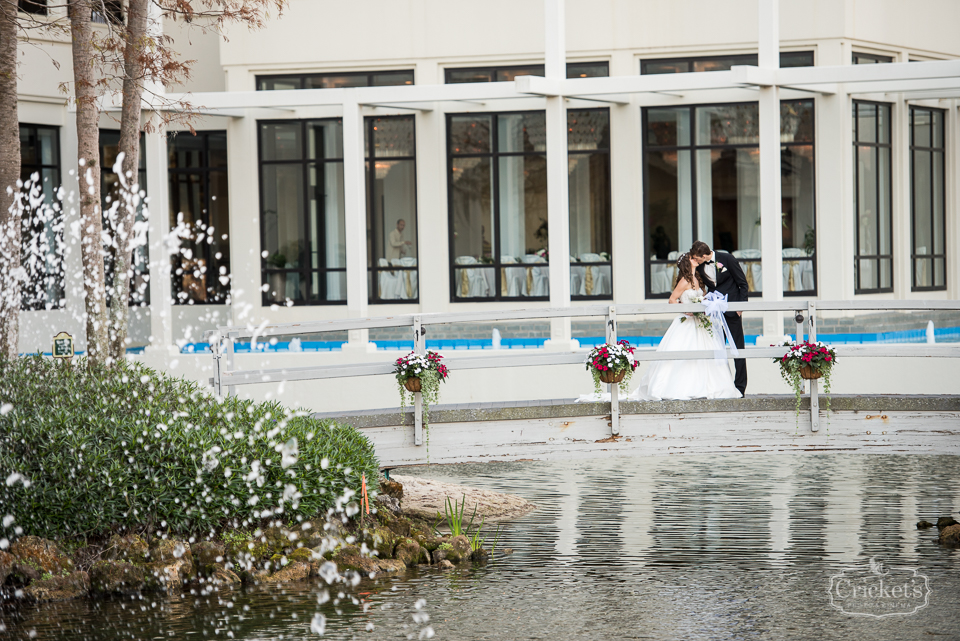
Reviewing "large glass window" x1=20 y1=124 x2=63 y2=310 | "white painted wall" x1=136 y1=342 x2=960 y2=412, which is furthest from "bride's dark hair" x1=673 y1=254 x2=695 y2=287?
"large glass window" x1=20 y1=124 x2=63 y2=310

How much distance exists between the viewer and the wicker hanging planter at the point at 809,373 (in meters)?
11.6

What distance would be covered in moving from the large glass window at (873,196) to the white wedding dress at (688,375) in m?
7.62

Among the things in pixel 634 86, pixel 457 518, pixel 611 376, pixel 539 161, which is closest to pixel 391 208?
pixel 539 161

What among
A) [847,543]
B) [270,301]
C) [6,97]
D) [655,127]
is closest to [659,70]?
[655,127]

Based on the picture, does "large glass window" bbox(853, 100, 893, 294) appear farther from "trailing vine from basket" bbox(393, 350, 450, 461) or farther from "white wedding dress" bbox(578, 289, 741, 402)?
"trailing vine from basket" bbox(393, 350, 450, 461)

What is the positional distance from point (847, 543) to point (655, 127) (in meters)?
11.9

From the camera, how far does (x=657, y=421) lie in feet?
38.9

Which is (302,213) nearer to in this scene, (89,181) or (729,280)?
(89,181)

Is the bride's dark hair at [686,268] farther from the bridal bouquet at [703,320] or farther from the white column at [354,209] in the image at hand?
the white column at [354,209]

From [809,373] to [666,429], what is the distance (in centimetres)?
141

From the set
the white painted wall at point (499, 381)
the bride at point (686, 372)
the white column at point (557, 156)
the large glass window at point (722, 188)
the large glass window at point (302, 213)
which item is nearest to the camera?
the bride at point (686, 372)

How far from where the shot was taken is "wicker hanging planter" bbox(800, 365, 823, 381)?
37.9ft

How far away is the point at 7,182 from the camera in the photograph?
12672mm

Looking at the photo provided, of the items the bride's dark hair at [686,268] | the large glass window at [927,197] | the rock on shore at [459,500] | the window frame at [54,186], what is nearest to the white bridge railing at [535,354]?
the rock on shore at [459,500]
